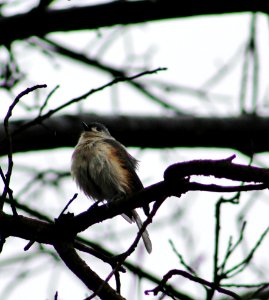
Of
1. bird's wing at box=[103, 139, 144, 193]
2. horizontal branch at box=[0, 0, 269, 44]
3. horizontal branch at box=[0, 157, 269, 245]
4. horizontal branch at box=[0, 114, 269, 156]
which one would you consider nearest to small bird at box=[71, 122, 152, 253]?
bird's wing at box=[103, 139, 144, 193]

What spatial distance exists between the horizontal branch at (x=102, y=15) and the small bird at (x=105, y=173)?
1048mm

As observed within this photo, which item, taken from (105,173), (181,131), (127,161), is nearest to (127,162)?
(127,161)

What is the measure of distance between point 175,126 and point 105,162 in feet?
2.59

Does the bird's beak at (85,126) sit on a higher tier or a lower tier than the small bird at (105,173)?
higher

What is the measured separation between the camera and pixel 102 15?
6.01 meters

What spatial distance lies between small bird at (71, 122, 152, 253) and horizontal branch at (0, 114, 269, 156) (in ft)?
0.51

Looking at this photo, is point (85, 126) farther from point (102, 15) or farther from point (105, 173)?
point (102, 15)

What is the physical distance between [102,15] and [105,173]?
1.46 m

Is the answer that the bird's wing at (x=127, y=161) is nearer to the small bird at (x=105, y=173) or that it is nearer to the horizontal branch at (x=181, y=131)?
the small bird at (x=105, y=173)

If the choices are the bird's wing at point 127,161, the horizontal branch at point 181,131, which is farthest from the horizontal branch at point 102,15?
the bird's wing at point 127,161

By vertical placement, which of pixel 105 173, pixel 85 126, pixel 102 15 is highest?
pixel 102 15

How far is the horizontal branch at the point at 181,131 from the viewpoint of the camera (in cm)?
639

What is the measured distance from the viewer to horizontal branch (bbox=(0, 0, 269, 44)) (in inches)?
234

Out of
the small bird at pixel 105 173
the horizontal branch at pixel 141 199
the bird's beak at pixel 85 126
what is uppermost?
the bird's beak at pixel 85 126
